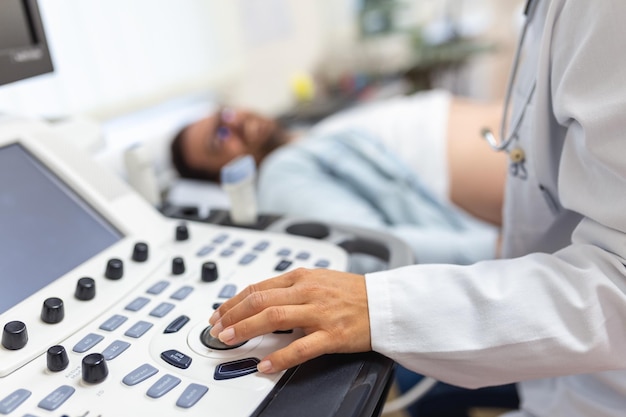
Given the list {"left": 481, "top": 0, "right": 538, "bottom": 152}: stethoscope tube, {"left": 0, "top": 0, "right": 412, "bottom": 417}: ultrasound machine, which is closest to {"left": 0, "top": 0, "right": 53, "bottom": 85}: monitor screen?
{"left": 0, "top": 0, "right": 412, "bottom": 417}: ultrasound machine

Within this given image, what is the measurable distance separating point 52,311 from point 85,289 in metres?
0.04

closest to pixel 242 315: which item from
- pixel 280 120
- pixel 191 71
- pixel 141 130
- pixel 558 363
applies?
pixel 558 363

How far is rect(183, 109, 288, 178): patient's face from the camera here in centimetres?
161

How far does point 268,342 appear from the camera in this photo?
52cm

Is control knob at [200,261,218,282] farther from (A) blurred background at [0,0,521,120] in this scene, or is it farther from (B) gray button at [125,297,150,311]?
(A) blurred background at [0,0,521,120]

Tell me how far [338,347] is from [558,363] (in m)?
0.21

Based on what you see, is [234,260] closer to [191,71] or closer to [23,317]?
[23,317]

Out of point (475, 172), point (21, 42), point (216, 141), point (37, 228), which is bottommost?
point (475, 172)

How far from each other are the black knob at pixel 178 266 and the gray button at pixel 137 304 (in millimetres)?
54

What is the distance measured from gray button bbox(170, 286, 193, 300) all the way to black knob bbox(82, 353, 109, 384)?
130 millimetres

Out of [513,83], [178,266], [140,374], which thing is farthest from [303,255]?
[513,83]

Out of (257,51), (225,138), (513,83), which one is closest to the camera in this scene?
(513,83)

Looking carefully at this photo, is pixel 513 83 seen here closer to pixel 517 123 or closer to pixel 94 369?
pixel 517 123

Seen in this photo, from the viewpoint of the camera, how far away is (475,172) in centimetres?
154
